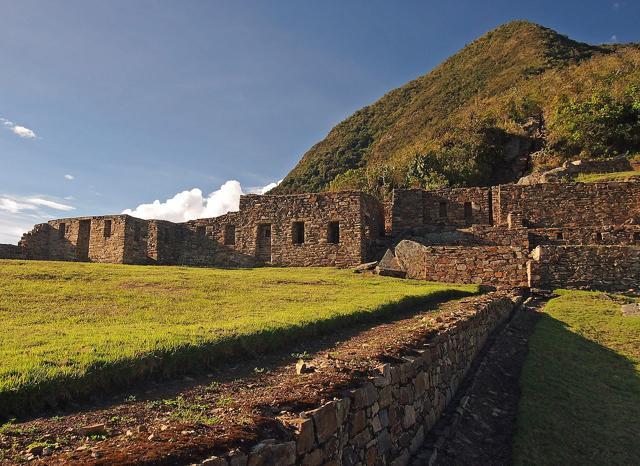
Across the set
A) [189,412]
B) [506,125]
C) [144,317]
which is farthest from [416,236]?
[189,412]

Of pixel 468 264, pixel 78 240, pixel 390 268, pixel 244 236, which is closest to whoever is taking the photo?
pixel 468 264

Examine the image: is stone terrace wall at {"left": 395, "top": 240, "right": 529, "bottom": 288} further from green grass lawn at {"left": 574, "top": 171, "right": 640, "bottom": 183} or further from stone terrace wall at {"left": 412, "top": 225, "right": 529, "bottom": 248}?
green grass lawn at {"left": 574, "top": 171, "right": 640, "bottom": 183}

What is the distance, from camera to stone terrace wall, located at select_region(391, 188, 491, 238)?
1158 inches

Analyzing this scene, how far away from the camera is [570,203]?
26.5 meters

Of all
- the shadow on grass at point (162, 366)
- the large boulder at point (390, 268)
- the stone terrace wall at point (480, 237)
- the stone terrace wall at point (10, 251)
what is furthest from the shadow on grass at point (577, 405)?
the stone terrace wall at point (10, 251)

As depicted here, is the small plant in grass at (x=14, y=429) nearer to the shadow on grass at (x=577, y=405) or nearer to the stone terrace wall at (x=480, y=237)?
the shadow on grass at (x=577, y=405)

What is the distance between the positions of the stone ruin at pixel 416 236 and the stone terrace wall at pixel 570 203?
57 millimetres

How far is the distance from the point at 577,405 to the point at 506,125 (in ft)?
138

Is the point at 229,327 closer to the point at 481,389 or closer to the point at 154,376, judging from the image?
the point at 154,376

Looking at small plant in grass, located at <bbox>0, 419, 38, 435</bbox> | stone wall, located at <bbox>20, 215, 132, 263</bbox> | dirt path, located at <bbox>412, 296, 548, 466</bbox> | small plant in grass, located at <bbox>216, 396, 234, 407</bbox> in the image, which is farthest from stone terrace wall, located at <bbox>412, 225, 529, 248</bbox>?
small plant in grass, located at <bbox>0, 419, 38, 435</bbox>

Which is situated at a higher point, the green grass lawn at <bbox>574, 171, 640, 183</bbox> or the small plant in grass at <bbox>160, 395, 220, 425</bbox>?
the green grass lawn at <bbox>574, 171, 640, 183</bbox>

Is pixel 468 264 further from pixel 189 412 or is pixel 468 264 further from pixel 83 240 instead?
pixel 83 240

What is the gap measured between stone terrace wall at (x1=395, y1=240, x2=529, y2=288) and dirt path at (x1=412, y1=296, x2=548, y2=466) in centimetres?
850

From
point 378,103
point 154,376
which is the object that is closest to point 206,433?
Result: point 154,376
